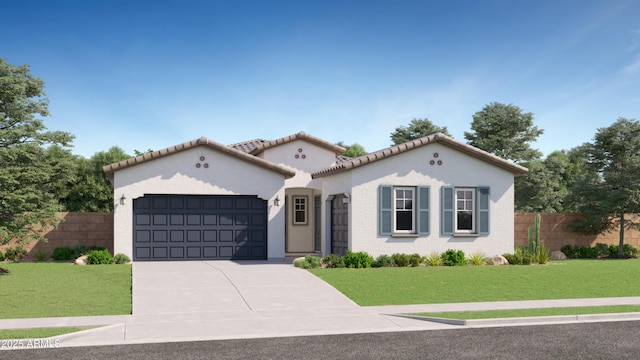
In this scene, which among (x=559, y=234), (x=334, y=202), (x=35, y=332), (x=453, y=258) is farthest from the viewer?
(x=559, y=234)

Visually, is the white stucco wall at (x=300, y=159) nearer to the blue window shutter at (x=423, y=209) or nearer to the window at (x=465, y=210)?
the blue window shutter at (x=423, y=209)

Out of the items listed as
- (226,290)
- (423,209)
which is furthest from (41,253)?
(423,209)

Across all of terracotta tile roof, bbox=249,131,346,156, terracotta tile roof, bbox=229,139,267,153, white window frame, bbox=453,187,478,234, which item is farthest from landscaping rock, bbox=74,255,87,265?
white window frame, bbox=453,187,478,234

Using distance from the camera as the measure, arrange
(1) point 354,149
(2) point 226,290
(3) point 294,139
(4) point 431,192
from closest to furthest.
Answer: (2) point 226,290 < (4) point 431,192 < (3) point 294,139 < (1) point 354,149

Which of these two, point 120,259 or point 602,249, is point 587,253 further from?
point 120,259

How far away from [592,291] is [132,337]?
11.4m

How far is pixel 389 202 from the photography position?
22672mm

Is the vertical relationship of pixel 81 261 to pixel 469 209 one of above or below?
below

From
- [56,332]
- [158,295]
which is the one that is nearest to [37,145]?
[158,295]

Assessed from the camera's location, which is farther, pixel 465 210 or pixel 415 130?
pixel 415 130

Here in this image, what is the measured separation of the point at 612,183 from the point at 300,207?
13797 mm

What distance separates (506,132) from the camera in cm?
3981

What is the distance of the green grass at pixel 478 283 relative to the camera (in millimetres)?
15086

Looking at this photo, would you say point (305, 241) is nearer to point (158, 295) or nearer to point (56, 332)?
point (158, 295)
